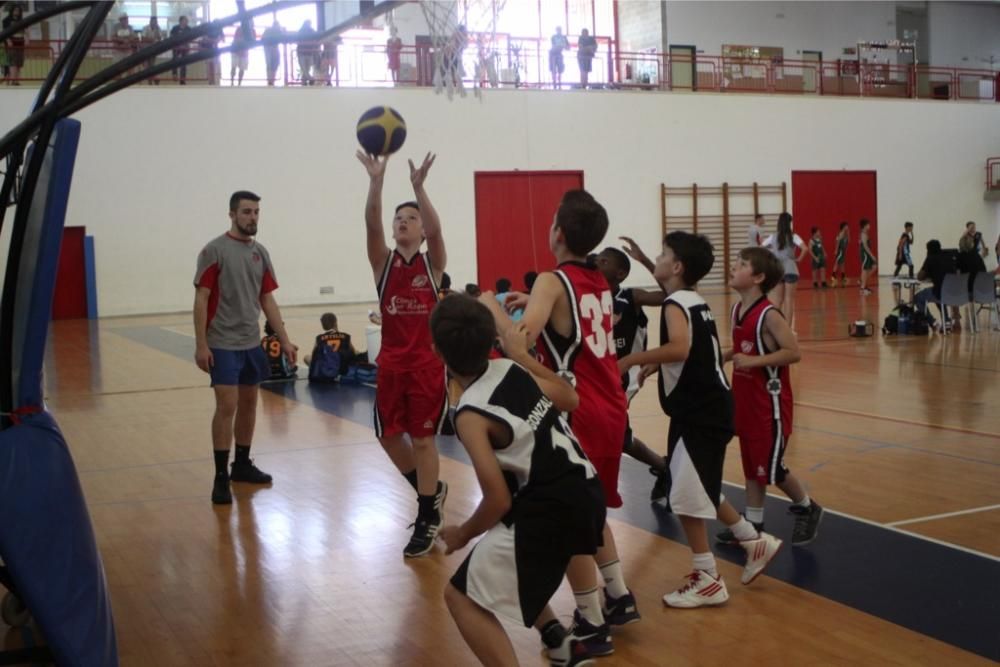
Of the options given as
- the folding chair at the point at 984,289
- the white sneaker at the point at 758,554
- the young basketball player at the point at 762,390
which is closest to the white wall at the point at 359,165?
the folding chair at the point at 984,289

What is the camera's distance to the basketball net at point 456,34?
30.5 ft

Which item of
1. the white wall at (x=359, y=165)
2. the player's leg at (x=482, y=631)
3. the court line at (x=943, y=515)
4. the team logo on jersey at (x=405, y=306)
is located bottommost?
the court line at (x=943, y=515)

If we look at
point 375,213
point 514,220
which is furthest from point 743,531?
point 514,220

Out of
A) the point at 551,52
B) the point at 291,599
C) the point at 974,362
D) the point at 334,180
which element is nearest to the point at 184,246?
the point at 334,180

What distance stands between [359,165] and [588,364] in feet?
63.3

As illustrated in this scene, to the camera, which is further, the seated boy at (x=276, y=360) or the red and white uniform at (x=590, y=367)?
the seated boy at (x=276, y=360)

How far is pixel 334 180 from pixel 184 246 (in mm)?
3379

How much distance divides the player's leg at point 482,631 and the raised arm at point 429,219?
7.45 ft

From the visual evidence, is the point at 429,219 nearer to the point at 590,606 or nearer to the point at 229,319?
the point at 229,319

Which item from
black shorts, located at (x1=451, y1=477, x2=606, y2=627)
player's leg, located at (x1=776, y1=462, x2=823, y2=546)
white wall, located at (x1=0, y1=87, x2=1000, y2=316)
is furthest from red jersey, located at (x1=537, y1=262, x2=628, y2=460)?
white wall, located at (x1=0, y1=87, x2=1000, y2=316)

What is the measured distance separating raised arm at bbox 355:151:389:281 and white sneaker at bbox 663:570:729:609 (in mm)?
2016

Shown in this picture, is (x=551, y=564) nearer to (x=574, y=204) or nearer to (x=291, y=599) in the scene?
(x=574, y=204)

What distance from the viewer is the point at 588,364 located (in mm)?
3801

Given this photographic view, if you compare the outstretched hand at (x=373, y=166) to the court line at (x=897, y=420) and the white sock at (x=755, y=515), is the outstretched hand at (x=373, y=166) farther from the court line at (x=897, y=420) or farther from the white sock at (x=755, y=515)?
the court line at (x=897, y=420)
